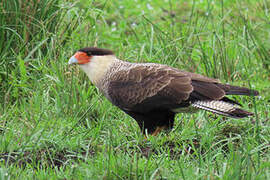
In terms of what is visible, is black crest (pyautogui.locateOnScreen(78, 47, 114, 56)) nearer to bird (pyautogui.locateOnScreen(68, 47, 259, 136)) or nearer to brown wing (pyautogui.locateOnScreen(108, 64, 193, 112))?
bird (pyautogui.locateOnScreen(68, 47, 259, 136))

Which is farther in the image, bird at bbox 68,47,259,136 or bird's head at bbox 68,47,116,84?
bird's head at bbox 68,47,116,84

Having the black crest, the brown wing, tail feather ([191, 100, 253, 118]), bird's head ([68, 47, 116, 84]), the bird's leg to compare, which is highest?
the black crest

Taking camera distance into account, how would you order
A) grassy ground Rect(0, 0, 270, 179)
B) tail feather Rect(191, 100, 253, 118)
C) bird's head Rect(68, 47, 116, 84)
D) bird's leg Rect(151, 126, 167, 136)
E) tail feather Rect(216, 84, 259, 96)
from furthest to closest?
1. bird's head Rect(68, 47, 116, 84)
2. bird's leg Rect(151, 126, 167, 136)
3. tail feather Rect(216, 84, 259, 96)
4. tail feather Rect(191, 100, 253, 118)
5. grassy ground Rect(0, 0, 270, 179)

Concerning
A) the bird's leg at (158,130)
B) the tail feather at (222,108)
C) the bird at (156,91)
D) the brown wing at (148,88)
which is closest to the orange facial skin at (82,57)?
the bird at (156,91)

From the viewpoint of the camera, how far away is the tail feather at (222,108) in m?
3.93

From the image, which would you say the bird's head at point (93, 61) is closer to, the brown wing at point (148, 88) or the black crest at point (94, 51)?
the black crest at point (94, 51)

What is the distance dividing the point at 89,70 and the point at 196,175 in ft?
5.78

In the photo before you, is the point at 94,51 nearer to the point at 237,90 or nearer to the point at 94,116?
the point at 94,116

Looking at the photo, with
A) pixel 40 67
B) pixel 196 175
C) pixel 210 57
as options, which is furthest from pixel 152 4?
pixel 196 175

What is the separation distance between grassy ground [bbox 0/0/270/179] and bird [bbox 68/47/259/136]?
6.8 inches

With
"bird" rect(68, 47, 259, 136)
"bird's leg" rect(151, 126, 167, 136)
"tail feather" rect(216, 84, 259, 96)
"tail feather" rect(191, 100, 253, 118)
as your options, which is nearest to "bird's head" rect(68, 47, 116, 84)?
"bird" rect(68, 47, 259, 136)

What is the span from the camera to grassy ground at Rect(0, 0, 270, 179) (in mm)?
3297

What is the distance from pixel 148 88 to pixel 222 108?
633 mm

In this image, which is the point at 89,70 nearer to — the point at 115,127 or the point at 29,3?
the point at 115,127
